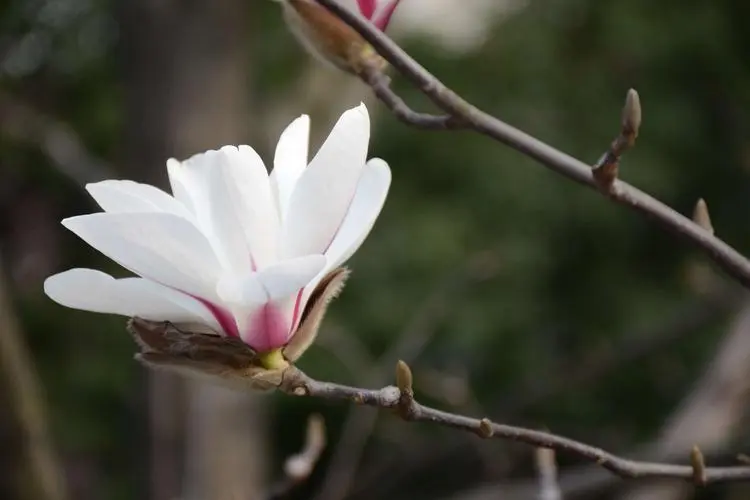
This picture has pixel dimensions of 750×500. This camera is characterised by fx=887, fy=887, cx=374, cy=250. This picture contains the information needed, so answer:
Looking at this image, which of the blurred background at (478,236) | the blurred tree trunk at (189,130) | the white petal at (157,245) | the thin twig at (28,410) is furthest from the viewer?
the blurred background at (478,236)

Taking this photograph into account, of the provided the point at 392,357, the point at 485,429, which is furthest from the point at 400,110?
the point at 392,357

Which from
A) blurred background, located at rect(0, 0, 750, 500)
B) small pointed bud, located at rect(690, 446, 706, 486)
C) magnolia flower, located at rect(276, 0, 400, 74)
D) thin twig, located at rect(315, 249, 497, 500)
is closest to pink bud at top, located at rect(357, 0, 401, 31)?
magnolia flower, located at rect(276, 0, 400, 74)

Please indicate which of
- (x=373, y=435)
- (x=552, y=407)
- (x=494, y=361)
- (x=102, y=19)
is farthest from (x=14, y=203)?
(x=552, y=407)

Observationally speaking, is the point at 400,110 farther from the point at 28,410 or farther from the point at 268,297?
the point at 28,410

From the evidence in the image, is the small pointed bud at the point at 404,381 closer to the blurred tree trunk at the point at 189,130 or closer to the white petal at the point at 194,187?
the white petal at the point at 194,187

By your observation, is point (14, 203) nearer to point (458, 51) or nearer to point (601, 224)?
point (458, 51)

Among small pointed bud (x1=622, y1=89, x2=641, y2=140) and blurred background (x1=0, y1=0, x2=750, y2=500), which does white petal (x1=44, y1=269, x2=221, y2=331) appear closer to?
small pointed bud (x1=622, y1=89, x2=641, y2=140)

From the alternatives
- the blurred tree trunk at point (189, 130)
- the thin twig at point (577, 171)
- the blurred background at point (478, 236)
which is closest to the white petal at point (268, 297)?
the thin twig at point (577, 171)
